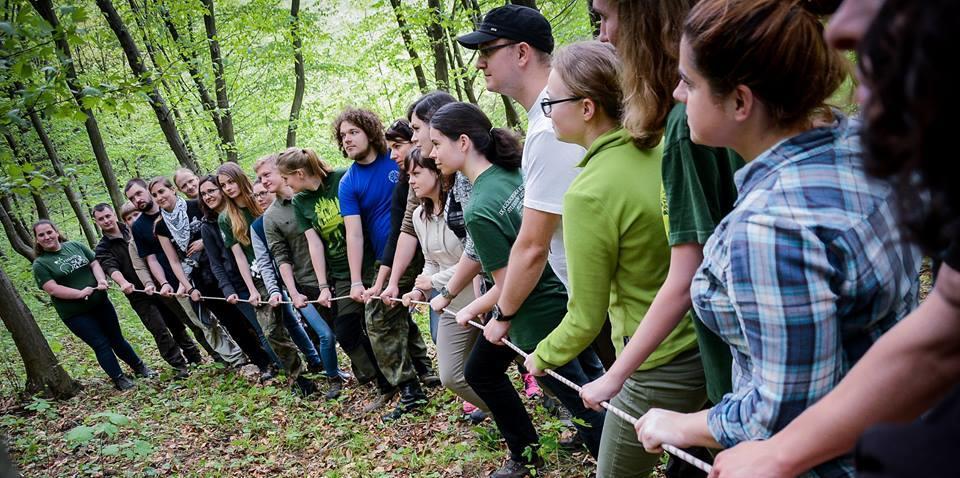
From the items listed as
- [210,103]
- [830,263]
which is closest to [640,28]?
[830,263]

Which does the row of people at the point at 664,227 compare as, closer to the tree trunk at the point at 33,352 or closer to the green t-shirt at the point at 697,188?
the green t-shirt at the point at 697,188

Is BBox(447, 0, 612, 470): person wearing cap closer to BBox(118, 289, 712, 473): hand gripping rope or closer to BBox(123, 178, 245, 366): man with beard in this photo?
BBox(118, 289, 712, 473): hand gripping rope

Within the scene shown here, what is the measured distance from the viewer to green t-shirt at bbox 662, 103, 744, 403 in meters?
1.85

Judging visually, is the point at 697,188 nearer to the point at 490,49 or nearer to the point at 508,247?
the point at 508,247

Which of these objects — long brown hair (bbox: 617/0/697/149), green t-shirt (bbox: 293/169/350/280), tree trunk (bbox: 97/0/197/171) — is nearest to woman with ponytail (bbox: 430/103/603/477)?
long brown hair (bbox: 617/0/697/149)

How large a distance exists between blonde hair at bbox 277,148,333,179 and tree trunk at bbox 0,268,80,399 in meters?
4.94

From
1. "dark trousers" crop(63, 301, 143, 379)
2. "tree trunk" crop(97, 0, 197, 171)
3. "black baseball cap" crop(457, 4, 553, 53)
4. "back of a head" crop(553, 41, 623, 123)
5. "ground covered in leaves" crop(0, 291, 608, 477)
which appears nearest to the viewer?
"back of a head" crop(553, 41, 623, 123)

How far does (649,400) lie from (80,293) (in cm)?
872

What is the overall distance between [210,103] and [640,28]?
15430 millimetres

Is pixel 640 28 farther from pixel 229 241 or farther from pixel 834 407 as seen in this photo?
pixel 229 241

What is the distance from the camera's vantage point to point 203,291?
807 centimetres

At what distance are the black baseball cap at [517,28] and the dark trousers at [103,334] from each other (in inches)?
304

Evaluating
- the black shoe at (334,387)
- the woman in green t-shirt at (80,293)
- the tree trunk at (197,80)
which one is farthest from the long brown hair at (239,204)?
the tree trunk at (197,80)

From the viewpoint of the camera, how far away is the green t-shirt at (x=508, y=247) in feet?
11.1
